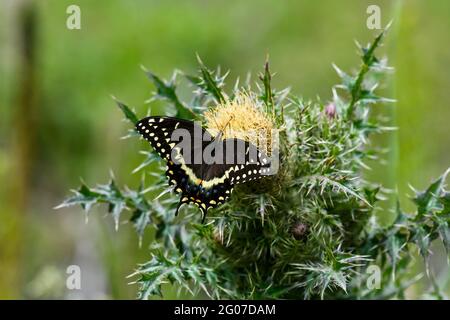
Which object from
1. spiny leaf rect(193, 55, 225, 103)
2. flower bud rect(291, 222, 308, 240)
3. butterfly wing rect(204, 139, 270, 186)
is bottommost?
flower bud rect(291, 222, 308, 240)

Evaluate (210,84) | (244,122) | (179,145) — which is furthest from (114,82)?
(244,122)

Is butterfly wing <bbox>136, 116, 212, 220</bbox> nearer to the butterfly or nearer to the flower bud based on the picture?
the butterfly

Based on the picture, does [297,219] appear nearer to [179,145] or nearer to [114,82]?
[179,145]

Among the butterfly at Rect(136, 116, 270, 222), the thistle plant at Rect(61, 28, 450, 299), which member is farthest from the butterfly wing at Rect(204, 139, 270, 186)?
the thistle plant at Rect(61, 28, 450, 299)

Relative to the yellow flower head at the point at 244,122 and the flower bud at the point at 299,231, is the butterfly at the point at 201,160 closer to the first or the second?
the yellow flower head at the point at 244,122

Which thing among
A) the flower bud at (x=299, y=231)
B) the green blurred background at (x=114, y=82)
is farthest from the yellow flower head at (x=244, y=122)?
the green blurred background at (x=114, y=82)

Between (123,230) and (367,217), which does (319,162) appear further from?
(123,230)
